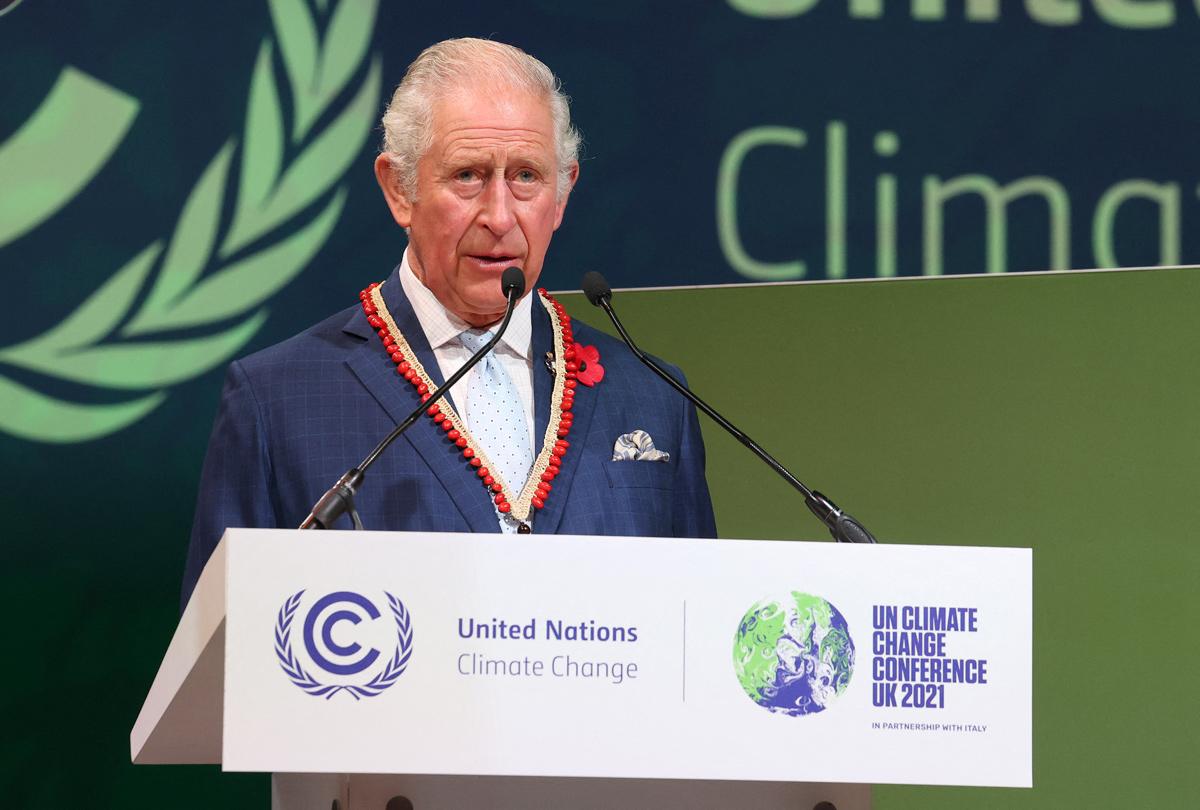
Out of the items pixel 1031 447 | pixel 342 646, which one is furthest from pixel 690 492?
pixel 342 646

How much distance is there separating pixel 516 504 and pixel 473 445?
0.11m

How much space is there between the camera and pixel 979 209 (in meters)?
3.89

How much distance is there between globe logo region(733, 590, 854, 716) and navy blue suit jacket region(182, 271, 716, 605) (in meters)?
0.74

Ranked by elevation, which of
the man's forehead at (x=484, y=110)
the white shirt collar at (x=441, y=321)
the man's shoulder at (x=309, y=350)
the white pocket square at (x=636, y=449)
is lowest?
the white pocket square at (x=636, y=449)

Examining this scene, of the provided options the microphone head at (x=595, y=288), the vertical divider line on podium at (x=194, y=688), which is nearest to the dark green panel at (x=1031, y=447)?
the microphone head at (x=595, y=288)

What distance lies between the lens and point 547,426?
8.36 feet

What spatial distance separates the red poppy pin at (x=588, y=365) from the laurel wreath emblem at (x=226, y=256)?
3.86 ft

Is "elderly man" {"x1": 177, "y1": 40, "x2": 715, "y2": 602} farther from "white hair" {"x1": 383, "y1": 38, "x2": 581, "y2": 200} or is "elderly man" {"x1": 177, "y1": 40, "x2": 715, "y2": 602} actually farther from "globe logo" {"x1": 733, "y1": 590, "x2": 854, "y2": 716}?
"globe logo" {"x1": 733, "y1": 590, "x2": 854, "y2": 716}

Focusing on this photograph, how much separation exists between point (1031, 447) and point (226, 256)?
1.69m

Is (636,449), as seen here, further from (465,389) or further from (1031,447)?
(1031,447)

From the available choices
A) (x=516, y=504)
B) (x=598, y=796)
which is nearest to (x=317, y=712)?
(x=598, y=796)

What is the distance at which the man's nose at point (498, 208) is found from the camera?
2.53 m

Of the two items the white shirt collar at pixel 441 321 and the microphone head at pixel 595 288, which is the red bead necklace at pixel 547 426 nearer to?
the white shirt collar at pixel 441 321

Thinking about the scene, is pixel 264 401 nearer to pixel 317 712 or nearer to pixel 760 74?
pixel 317 712
